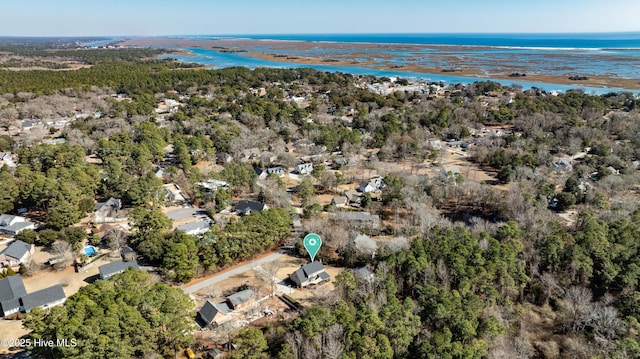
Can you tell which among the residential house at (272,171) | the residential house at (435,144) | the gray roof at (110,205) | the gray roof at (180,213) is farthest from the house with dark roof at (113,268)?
the residential house at (435,144)

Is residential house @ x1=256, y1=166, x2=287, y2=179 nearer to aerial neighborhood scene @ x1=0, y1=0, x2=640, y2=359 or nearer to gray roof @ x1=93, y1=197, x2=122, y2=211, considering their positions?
aerial neighborhood scene @ x1=0, y1=0, x2=640, y2=359

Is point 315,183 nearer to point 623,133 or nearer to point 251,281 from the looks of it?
point 251,281

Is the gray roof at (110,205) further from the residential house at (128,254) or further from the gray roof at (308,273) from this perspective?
the gray roof at (308,273)

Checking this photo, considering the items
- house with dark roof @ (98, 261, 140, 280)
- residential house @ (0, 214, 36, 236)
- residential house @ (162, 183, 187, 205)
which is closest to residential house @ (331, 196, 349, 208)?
residential house @ (162, 183, 187, 205)

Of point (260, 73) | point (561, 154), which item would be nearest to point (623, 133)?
point (561, 154)

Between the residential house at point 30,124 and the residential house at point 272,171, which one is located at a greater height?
the residential house at point 30,124

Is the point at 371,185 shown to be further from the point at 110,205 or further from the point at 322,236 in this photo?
the point at 110,205

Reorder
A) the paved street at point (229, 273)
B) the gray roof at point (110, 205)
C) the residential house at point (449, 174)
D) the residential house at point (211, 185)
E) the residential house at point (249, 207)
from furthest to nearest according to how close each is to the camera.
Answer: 1. the residential house at point (449, 174)
2. the residential house at point (211, 185)
3. the residential house at point (249, 207)
4. the gray roof at point (110, 205)
5. the paved street at point (229, 273)
